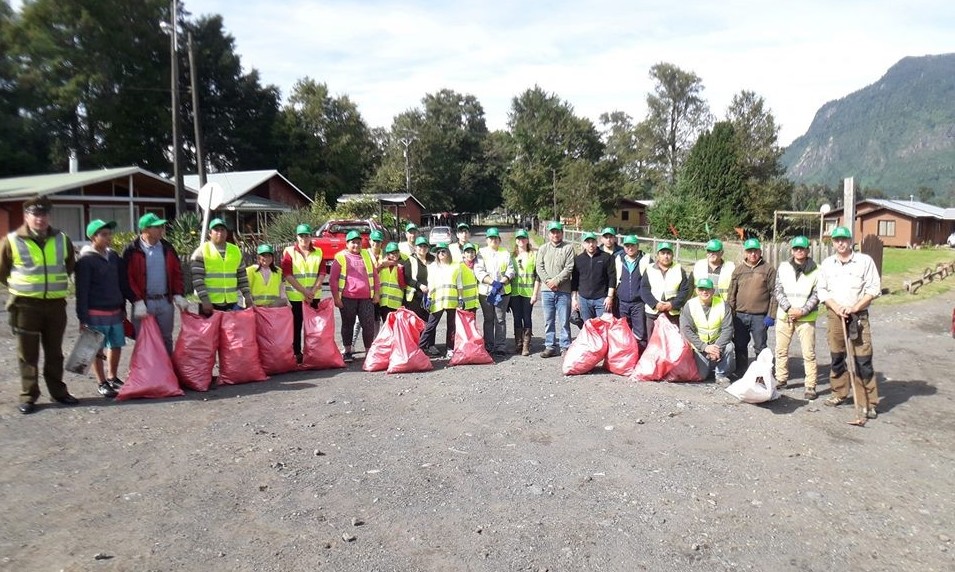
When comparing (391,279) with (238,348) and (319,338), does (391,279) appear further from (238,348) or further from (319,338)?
(238,348)

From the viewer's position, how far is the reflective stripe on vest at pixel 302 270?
7547 millimetres

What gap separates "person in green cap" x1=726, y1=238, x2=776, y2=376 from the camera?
696 cm

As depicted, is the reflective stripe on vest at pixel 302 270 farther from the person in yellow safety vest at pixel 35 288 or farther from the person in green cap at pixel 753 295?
the person in green cap at pixel 753 295

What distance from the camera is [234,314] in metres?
6.93

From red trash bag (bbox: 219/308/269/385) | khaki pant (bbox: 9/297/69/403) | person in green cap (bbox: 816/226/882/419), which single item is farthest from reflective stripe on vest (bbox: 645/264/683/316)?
khaki pant (bbox: 9/297/69/403)

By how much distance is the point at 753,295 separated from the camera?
6977 millimetres

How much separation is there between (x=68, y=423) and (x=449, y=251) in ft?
13.7

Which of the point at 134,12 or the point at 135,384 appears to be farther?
the point at 134,12

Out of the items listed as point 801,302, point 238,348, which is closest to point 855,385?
point 801,302

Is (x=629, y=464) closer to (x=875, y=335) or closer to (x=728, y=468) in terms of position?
(x=728, y=468)

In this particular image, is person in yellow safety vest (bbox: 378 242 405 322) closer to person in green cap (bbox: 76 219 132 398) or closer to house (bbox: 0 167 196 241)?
person in green cap (bbox: 76 219 132 398)

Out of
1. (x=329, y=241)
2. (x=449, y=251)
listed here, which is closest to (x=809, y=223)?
(x=329, y=241)

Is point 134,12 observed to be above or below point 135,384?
above

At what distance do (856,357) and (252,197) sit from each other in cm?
2768
